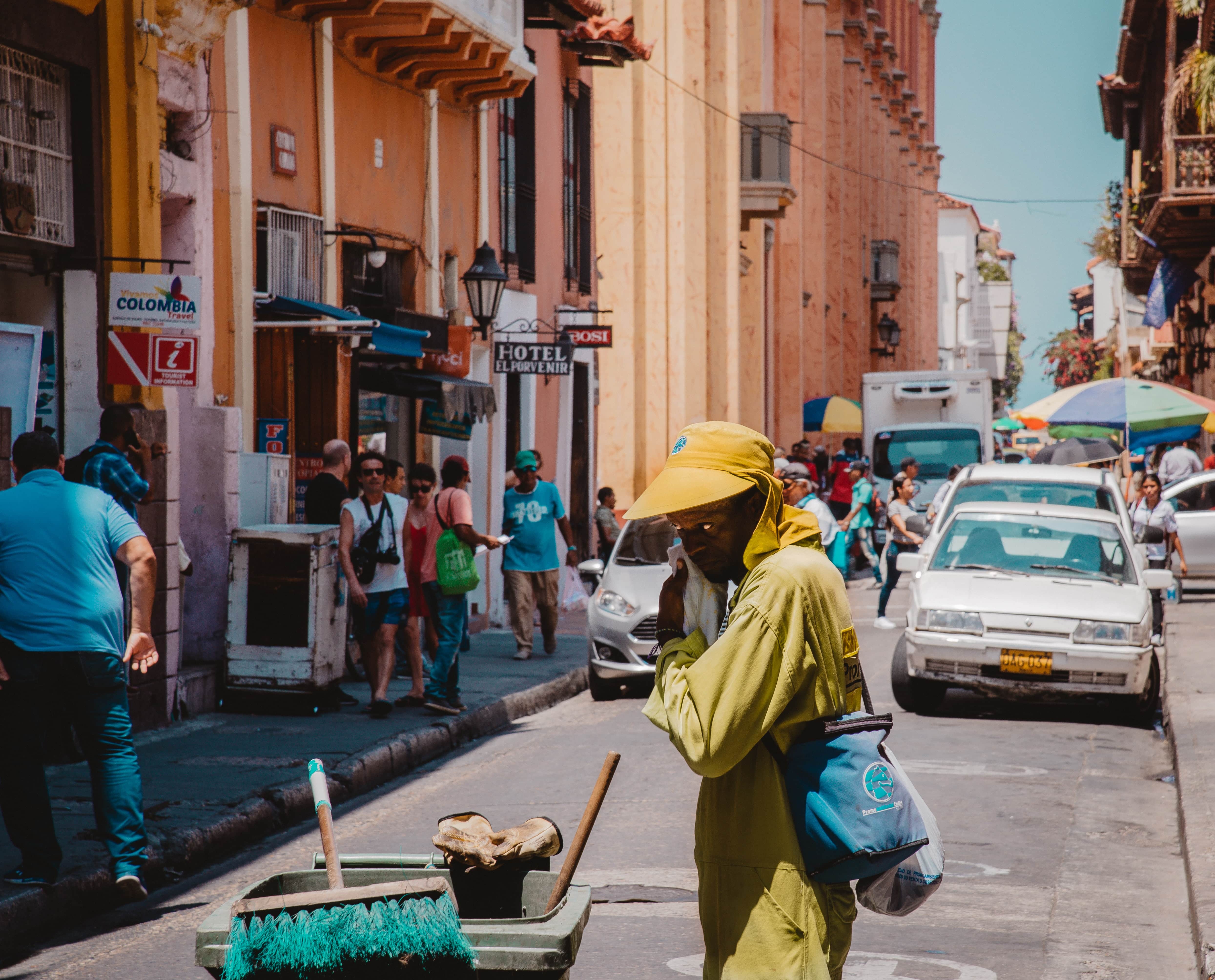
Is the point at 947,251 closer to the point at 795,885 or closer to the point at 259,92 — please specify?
the point at 259,92

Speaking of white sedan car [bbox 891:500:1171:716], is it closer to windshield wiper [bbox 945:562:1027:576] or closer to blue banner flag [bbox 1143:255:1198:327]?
windshield wiper [bbox 945:562:1027:576]

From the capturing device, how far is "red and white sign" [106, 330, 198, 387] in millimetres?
10891

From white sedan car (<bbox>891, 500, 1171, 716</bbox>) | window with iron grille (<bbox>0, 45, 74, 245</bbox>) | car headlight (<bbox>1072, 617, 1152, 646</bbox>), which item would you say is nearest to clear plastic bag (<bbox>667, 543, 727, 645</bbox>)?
window with iron grille (<bbox>0, 45, 74, 245</bbox>)

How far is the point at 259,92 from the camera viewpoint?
13656mm

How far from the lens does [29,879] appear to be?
6.74 metres

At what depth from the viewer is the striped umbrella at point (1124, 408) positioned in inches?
881

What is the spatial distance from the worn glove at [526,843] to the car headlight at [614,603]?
32.4ft

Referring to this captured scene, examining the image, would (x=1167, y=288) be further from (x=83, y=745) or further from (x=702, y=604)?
(x=702, y=604)

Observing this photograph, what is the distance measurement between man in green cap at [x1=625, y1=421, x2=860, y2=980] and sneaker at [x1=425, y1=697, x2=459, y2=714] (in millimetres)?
8712

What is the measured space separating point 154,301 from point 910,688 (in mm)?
6003

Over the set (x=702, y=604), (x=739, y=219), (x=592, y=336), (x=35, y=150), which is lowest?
(x=702, y=604)

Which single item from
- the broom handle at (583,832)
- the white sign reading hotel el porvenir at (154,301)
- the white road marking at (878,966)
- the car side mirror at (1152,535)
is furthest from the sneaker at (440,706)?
the broom handle at (583,832)

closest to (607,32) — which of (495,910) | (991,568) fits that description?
(991,568)

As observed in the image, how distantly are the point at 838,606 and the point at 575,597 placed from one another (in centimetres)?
1728
